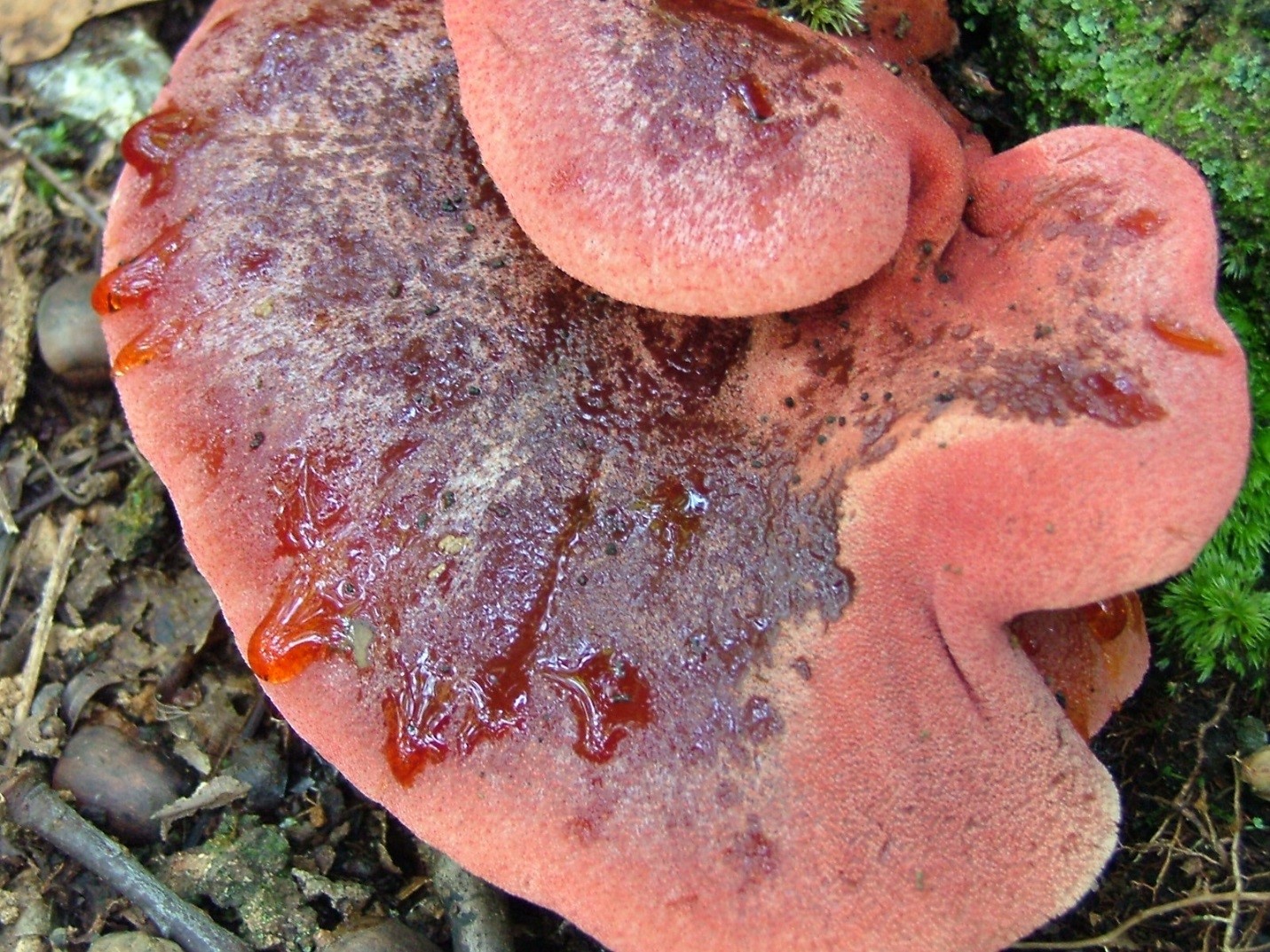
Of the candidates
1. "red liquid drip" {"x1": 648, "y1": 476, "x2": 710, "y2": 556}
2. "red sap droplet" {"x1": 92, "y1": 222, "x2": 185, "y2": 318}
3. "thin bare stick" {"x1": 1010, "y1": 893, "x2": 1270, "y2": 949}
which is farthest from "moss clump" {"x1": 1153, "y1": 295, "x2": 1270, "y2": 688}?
"red sap droplet" {"x1": 92, "y1": 222, "x2": 185, "y2": 318}

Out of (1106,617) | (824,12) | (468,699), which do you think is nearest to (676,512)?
(468,699)

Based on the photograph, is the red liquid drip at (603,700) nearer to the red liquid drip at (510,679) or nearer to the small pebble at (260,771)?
the red liquid drip at (510,679)

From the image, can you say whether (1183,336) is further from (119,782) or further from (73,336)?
(73,336)

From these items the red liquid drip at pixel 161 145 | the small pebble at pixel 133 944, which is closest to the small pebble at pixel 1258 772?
the small pebble at pixel 133 944

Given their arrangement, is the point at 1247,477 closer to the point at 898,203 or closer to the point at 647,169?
the point at 898,203

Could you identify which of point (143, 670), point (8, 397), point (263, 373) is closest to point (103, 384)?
point (8, 397)

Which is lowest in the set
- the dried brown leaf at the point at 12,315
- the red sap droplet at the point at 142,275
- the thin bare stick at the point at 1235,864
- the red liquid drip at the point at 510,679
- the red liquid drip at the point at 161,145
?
the dried brown leaf at the point at 12,315

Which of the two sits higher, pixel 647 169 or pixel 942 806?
pixel 647 169

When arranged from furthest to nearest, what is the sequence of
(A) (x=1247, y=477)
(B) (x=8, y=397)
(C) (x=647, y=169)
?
1. (B) (x=8, y=397)
2. (A) (x=1247, y=477)
3. (C) (x=647, y=169)

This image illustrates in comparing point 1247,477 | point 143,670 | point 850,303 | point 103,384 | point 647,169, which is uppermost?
point 647,169
